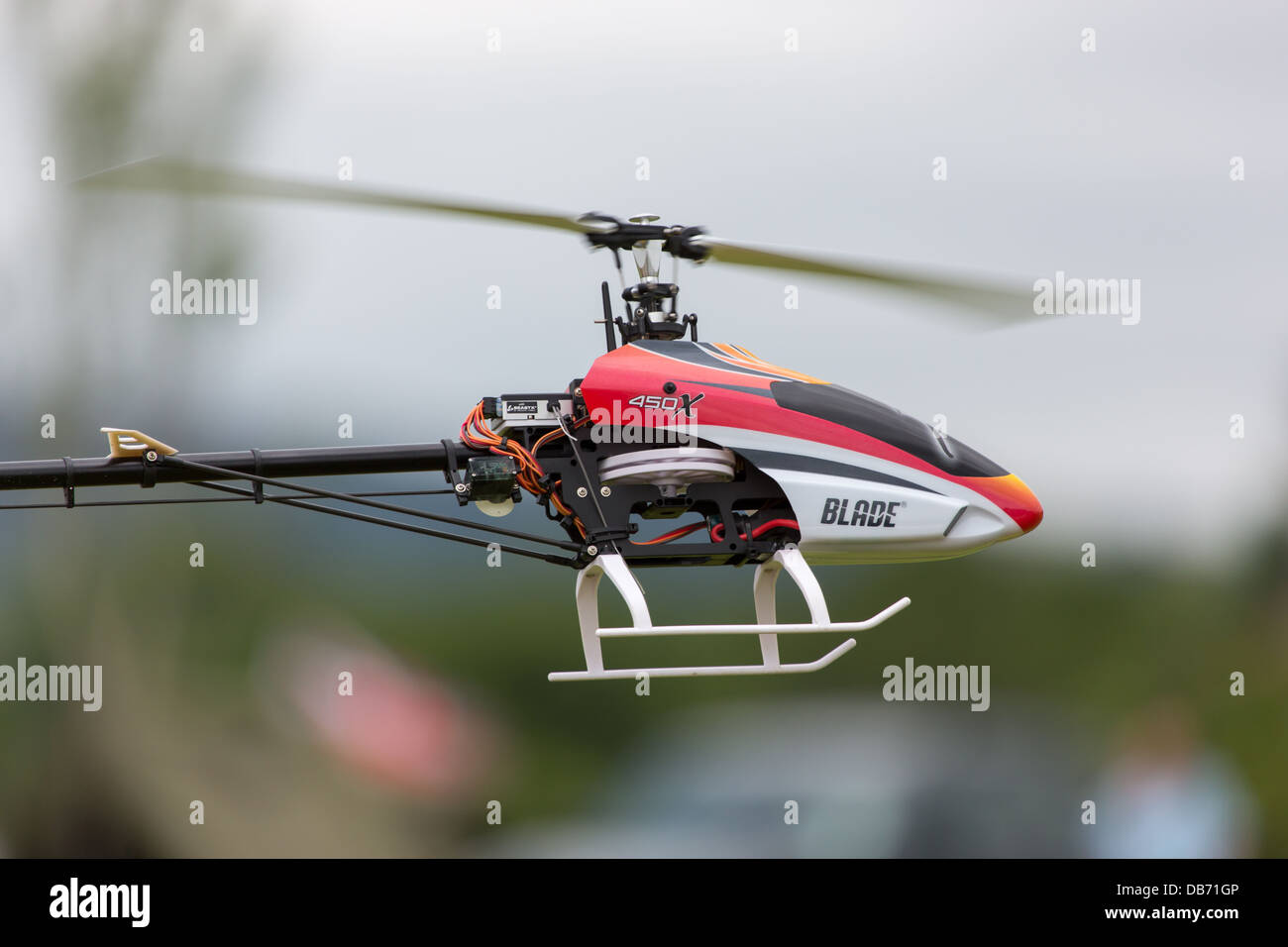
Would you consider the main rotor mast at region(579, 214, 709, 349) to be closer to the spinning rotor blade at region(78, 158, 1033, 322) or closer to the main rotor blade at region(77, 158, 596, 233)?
the spinning rotor blade at region(78, 158, 1033, 322)

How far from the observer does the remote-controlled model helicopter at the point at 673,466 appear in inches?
198

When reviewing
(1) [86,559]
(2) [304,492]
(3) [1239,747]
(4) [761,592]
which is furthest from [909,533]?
(3) [1239,747]

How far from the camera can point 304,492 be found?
5184 mm

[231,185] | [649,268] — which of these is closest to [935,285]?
[649,268]

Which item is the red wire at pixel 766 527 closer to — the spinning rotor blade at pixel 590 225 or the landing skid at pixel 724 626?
the landing skid at pixel 724 626

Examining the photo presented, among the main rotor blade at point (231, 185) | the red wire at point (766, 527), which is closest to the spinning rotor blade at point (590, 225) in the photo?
the main rotor blade at point (231, 185)

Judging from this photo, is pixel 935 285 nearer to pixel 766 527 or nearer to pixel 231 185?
pixel 766 527

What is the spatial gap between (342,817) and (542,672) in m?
2.15

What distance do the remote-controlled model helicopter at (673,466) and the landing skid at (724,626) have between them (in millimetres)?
12

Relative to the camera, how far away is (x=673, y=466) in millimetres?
5039

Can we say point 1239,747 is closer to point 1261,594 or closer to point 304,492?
point 1261,594

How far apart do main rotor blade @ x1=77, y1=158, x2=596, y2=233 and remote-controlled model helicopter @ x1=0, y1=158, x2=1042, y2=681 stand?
0.57m

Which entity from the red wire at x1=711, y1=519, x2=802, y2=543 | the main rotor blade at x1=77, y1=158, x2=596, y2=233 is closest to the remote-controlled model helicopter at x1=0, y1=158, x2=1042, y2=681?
the red wire at x1=711, y1=519, x2=802, y2=543

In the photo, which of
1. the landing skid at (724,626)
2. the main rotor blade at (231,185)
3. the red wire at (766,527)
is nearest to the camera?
the main rotor blade at (231,185)
